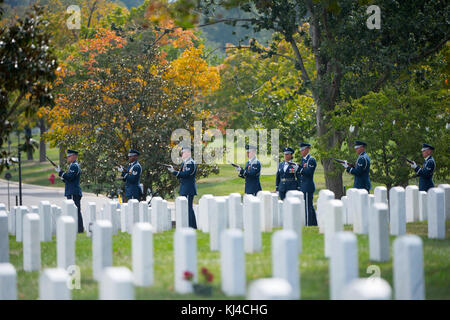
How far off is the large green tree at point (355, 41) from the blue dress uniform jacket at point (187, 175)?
10.6ft

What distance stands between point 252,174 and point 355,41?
14.7ft

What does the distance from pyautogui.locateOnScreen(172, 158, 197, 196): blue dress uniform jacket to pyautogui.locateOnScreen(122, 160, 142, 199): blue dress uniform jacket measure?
103 centimetres

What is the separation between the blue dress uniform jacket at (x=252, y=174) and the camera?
43.7 feet

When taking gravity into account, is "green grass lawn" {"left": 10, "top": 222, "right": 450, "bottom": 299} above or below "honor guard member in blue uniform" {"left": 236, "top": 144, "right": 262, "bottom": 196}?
below

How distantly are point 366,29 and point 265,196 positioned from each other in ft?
22.5

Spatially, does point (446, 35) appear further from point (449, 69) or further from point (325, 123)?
point (325, 123)

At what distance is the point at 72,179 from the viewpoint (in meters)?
13.5

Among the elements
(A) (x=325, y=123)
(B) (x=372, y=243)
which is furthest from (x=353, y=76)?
(B) (x=372, y=243)

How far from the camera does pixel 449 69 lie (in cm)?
1540

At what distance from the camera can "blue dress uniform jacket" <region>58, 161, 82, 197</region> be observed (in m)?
13.5

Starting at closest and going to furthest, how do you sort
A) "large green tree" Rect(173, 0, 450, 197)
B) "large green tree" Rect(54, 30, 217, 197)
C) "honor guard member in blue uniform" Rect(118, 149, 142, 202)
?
1. "honor guard member in blue uniform" Rect(118, 149, 142, 202)
2. "large green tree" Rect(173, 0, 450, 197)
3. "large green tree" Rect(54, 30, 217, 197)

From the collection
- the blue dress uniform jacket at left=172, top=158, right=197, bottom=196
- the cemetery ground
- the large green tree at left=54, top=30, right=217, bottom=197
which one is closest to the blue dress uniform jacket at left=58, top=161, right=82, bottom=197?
the blue dress uniform jacket at left=172, top=158, right=197, bottom=196

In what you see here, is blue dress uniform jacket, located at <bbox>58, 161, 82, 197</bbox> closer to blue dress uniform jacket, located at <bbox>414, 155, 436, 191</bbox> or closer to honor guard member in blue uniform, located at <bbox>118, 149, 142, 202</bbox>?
honor guard member in blue uniform, located at <bbox>118, 149, 142, 202</bbox>

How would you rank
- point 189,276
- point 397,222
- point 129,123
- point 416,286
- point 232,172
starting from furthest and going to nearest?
point 232,172
point 129,123
point 397,222
point 189,276
point 416,286
